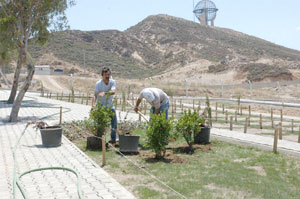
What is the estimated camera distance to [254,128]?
1080 cm

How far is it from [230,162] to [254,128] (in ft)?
18.6

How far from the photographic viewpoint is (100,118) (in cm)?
634

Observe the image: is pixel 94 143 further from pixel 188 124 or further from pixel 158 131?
pixel 188 124

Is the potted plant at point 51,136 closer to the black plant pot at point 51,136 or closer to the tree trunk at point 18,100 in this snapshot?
the black plant pot at point 51,136

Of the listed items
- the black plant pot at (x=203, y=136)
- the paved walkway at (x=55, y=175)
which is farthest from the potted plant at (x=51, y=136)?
the black plant pot at (x=203, y=136)

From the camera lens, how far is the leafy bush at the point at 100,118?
6246 mm

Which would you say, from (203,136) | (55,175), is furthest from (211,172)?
(55,175)

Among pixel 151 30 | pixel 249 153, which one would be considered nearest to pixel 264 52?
pixel 151 30

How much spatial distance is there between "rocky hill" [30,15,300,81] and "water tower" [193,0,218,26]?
7.56m

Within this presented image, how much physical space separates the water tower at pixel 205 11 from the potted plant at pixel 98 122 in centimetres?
9413

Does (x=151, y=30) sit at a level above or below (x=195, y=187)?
above

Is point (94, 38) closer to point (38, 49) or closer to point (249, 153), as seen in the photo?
point (38, 49)

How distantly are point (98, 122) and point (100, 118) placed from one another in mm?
95

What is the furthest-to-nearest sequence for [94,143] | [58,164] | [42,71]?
[42,71], [94,143], [58,164]
